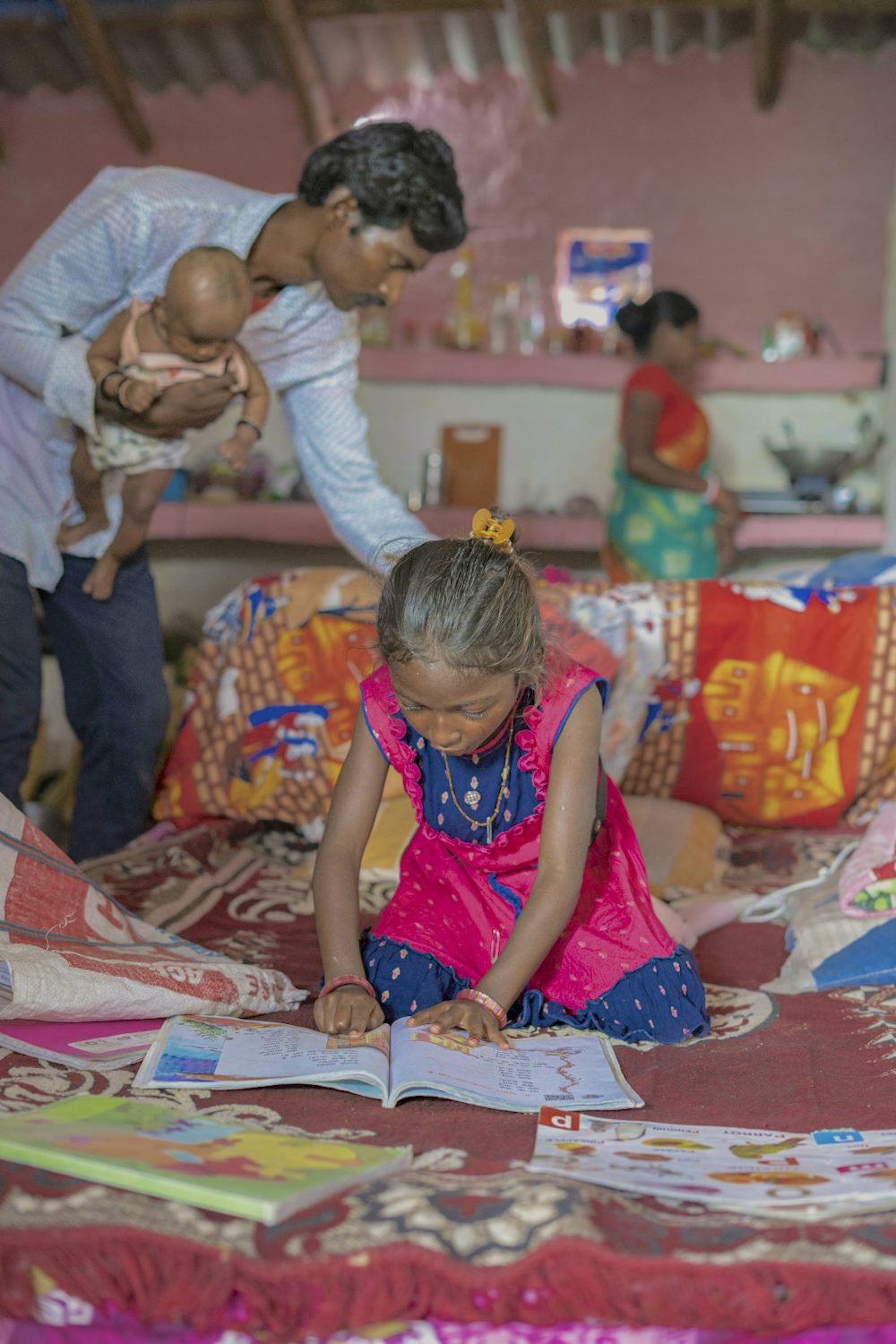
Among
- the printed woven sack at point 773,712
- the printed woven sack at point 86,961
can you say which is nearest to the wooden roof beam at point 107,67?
the printed woven sack at point 773,712

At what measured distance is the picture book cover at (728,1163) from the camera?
1.14m

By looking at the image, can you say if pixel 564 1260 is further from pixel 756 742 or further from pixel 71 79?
pixel 71 79

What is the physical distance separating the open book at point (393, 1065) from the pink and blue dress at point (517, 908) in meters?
0.16

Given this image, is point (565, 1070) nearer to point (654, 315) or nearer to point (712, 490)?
point (712, 490)

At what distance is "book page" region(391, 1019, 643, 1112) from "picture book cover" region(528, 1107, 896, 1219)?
59 mm

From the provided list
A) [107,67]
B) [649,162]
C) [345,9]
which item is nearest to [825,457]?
[649,162]

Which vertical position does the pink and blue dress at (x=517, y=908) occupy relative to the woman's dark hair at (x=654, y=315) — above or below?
below

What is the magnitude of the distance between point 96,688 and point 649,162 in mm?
3616

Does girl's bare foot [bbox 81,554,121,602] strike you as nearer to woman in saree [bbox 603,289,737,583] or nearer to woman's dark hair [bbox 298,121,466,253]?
woman's dark hair [bbox 298,121,466,253]

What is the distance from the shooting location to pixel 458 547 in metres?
1.70

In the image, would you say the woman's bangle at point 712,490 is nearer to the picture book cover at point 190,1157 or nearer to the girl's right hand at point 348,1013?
the girl's right hand at point 348,1013

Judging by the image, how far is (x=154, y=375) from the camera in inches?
88.0

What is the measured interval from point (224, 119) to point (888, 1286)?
5.25 meters

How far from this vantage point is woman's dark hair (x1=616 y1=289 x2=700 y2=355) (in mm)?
4238
